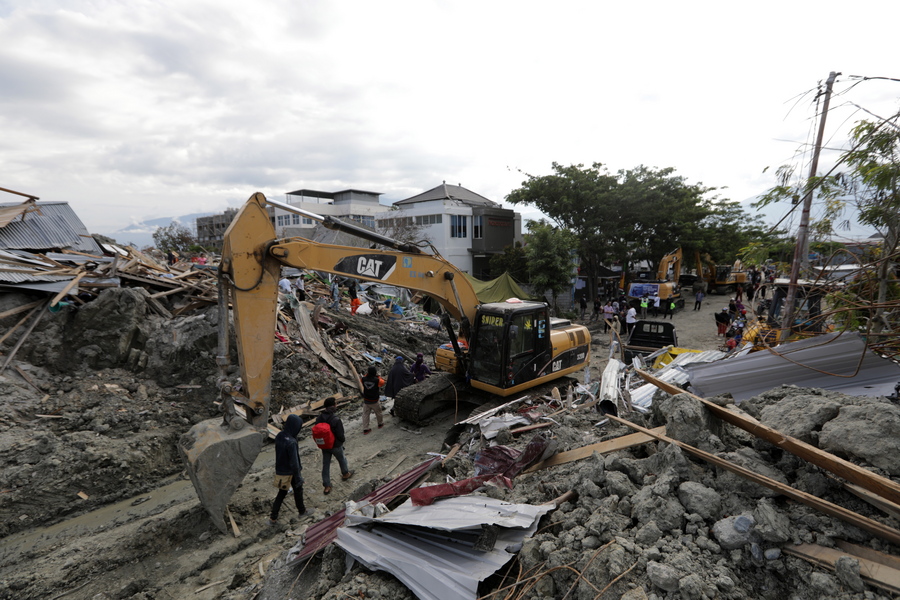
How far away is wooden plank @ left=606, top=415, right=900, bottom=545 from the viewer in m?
2.71

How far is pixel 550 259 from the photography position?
1975cm

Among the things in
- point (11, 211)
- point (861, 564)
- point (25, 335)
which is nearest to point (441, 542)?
point (861, 564)

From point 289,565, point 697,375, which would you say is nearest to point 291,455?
point 289,565

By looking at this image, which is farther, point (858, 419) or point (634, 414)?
point (634, 414)

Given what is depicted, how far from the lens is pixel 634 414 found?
17.2ft

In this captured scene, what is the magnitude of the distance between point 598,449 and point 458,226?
89.4ft

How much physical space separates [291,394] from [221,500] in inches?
165

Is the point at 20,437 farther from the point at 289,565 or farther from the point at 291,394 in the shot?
the point at 289,565

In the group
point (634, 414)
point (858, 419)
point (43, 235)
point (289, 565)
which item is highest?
point (43, 235)

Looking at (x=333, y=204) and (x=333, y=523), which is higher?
(x=333, y=204)

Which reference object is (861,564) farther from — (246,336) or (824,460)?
(246,336)

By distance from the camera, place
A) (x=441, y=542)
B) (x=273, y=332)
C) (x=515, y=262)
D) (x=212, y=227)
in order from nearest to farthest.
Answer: (x=441, y=542) < (x=273, y=332) < (x=515, y=262) < (x=212, y=227)

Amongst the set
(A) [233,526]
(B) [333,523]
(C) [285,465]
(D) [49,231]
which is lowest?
(A) [233,526]

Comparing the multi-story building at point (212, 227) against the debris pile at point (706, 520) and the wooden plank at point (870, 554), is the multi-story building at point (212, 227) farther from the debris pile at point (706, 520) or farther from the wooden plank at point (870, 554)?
the wooden plank at point (870, 554)
